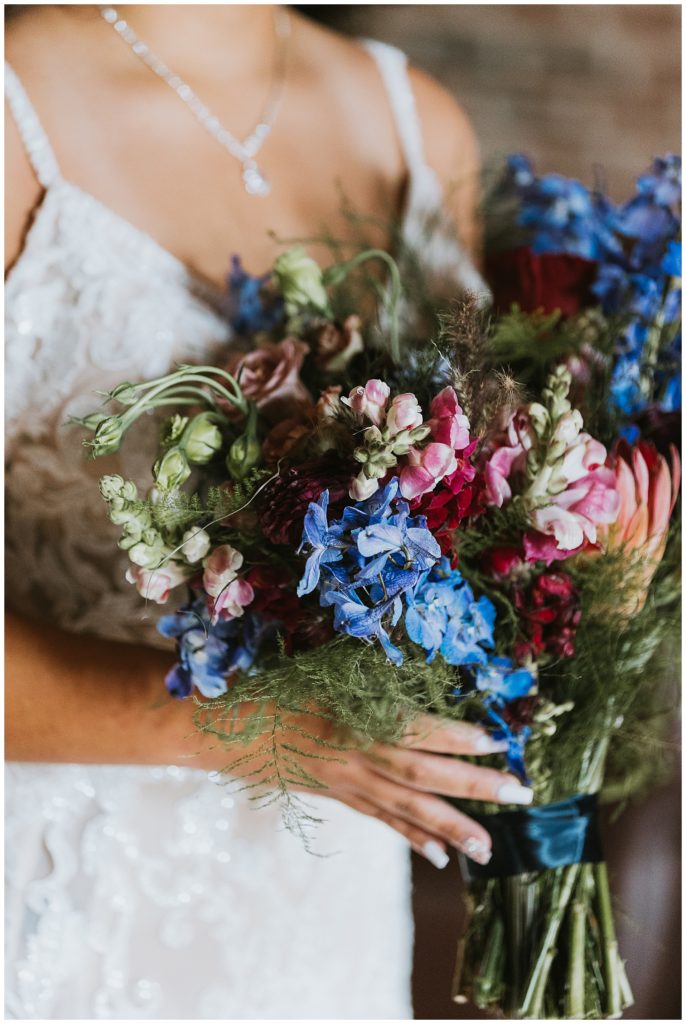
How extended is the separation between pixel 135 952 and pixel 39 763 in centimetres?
23

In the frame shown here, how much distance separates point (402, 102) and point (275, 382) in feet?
2.32

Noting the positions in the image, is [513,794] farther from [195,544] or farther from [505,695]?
[195,544]

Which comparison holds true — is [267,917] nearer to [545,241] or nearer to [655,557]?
[655,557]

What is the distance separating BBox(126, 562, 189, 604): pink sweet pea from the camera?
50cm

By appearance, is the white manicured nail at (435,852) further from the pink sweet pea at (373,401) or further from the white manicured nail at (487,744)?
the pink sweet pea at (373,401)

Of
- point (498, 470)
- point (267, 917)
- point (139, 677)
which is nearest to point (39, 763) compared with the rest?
point (139, 677)

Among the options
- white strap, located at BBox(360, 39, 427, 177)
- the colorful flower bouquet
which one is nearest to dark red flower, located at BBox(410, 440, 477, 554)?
the colorful flower bouquet

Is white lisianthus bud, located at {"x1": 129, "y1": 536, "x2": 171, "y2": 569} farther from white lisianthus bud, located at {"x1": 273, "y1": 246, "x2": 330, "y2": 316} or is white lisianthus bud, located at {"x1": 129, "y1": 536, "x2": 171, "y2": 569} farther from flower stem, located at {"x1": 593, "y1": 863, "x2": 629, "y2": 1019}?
flower stem, located at {"x1": 593, "y1": 863, "x2": 629, "y2": 1019}

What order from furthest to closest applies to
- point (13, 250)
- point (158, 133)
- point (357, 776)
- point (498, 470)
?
point (158, 133)
point (13, 250)
point (357, 776)
point (498, 470)

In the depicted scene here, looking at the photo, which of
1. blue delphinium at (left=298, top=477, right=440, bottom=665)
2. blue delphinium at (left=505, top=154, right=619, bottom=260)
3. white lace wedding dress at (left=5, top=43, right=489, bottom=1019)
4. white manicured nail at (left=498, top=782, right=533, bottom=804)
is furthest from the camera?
blue delphinium at (left=505, top=154, right=619, bottom=260)

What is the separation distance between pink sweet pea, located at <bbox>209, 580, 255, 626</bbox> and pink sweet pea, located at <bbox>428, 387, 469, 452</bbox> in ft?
0.53

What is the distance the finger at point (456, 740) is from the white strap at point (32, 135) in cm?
67

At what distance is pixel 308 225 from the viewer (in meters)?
0.95

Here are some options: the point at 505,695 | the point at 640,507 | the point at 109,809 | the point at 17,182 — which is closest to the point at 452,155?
the point at 17,182
